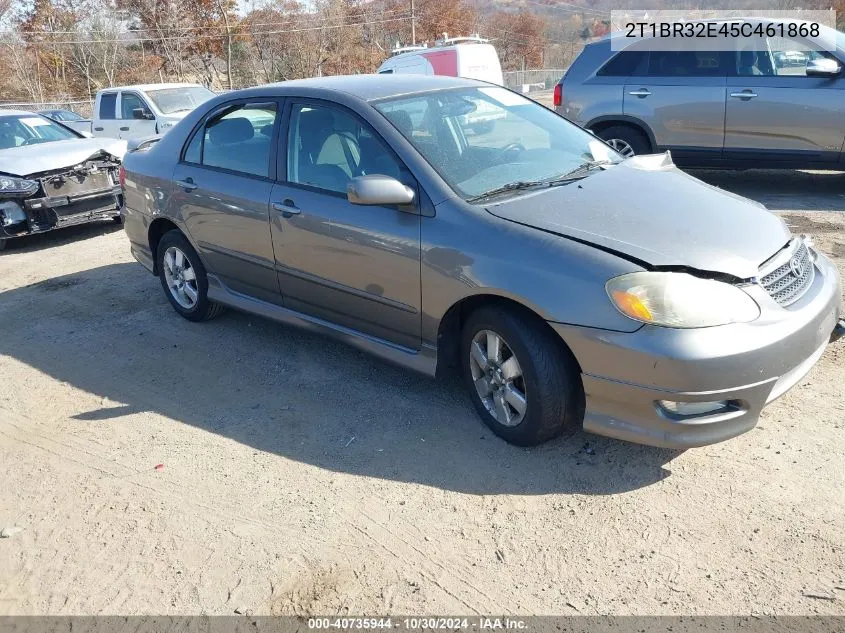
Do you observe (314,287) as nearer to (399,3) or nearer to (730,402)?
(730,402)

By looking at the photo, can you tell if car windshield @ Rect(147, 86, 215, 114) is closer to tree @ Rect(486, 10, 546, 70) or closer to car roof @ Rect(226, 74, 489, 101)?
car roof @ Rect(226, 74, 489, 101)

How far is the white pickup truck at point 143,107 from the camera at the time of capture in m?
12.3

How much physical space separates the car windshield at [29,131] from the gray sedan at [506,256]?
5.21 m

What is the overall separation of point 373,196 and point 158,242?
2842 millimetres

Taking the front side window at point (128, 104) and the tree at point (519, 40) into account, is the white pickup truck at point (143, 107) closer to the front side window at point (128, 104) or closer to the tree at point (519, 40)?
the front side window at point (128, 104)

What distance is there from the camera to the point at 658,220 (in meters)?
3.31

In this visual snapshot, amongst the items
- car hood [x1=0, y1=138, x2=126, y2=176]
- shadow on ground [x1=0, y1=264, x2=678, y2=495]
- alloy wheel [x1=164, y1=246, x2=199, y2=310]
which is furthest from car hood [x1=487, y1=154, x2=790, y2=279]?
car hood [x1=0, y1=138, x2=126, y2=176]

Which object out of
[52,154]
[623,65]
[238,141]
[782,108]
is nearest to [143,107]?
[52,154]

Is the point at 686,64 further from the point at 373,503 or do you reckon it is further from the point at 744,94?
the point at 373,503

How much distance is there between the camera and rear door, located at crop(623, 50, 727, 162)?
26.5 ft

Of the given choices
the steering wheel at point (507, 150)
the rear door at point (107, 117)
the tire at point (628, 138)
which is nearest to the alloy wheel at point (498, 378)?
the steering wheel at point (507, 150)

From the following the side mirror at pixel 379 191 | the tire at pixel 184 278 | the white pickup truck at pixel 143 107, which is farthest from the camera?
the white pickup truck at pixel 143 107

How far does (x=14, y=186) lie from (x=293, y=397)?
553 cm

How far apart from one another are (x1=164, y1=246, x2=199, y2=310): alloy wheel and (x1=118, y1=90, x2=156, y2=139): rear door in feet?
25.8
